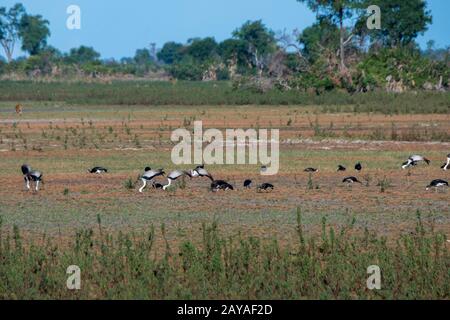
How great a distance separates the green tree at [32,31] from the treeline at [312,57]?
9 cm

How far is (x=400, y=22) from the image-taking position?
6931 cm

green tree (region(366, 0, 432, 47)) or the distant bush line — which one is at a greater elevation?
green tree (region(366, 0, 432, 47))

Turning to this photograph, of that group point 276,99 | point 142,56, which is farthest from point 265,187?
point 142,56

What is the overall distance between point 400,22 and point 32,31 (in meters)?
41.4

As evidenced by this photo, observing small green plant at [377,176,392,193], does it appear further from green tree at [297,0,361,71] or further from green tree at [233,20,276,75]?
green tree at [233,20,276,75]

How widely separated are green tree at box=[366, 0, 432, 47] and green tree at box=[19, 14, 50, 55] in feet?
130

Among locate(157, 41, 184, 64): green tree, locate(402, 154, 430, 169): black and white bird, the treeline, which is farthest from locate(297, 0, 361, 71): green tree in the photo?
locate(157, 41, 184, 64): green tree

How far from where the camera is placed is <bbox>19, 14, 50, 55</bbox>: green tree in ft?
326

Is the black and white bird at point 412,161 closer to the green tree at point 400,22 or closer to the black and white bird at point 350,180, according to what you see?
the black and white bird at point 350,180

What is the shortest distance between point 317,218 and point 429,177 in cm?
489

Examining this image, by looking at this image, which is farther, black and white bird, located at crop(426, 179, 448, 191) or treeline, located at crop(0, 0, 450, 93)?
treeline, located at crop(0, 0, 450, 93)

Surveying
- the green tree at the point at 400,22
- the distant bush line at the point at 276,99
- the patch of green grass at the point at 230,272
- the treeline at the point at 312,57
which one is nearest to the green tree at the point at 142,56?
the treeline at the point at 312,57

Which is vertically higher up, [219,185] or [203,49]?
[203,49]

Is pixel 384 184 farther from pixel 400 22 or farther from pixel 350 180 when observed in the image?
pixel 400 22
